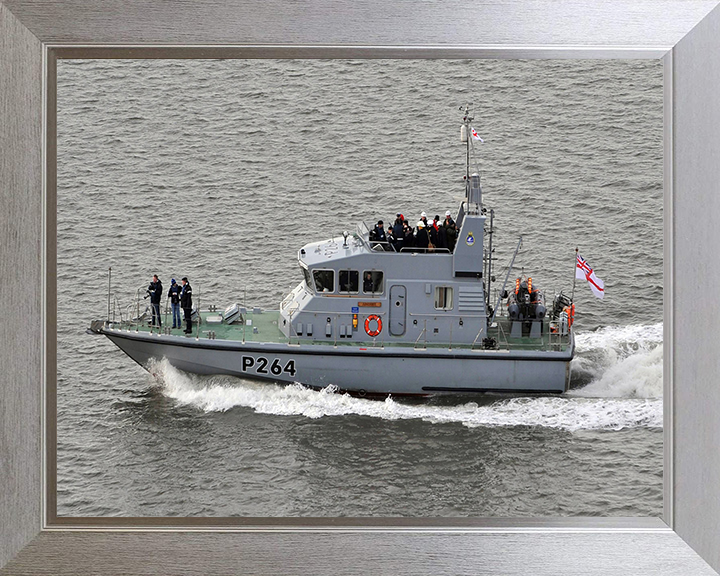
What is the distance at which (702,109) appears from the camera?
23.2ft

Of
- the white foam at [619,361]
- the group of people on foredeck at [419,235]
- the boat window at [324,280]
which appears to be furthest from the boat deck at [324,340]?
the group of people on foredeck at [419,235]

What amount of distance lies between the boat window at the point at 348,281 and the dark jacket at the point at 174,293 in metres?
2.92

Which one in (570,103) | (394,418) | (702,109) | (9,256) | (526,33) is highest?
(570,103)

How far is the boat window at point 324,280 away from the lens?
57.8 feet

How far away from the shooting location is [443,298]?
17562 mm

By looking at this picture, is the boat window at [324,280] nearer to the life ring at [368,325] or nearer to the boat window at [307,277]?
the boat window at [307,277]

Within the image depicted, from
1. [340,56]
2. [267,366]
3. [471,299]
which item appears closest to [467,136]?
[471,299]

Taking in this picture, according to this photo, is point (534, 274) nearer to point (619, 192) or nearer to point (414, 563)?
point (619, 192)

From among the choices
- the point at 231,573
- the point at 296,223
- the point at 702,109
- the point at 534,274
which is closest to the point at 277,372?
the point at 296,223

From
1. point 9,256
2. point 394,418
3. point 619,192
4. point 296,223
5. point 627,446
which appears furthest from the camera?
point 296,223

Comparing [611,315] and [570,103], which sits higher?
[570,103]

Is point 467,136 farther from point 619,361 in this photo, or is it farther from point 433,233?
point 619,361

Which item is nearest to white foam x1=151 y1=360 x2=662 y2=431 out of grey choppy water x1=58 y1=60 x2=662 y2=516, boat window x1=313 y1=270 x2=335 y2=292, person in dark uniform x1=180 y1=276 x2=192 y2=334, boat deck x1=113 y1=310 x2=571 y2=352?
grey choppy water x1=58 y1=60 x2=662 y2=516

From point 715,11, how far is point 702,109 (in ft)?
2.40
